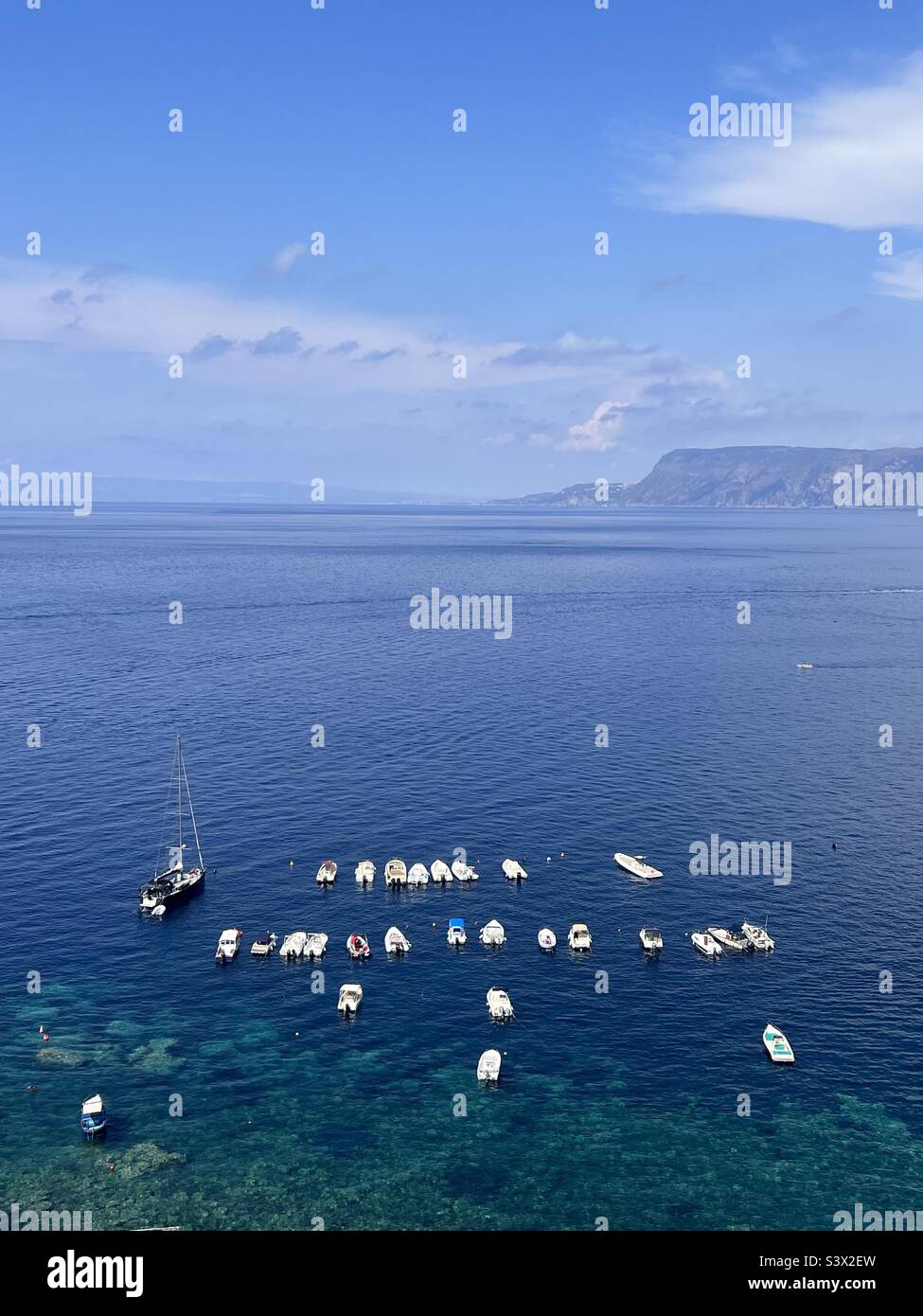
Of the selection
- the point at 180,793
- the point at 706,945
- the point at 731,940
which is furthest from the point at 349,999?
the point at 180,793

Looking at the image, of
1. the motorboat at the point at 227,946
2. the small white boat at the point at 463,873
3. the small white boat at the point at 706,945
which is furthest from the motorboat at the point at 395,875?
the small white boat at the point at 706,945

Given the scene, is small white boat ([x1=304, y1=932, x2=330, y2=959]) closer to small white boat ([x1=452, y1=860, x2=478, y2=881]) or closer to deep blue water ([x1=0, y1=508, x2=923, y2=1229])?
deep blue water ([x1=0, y1=508, x2=923, y2=1229])

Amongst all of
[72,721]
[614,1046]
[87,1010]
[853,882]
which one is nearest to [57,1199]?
[87,1010]

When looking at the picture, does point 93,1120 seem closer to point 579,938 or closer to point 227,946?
point 227,946

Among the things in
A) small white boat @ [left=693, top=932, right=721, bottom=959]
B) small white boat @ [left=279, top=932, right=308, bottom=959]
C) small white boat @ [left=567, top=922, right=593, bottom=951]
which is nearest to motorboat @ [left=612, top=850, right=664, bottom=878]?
small white boat @ [left=693, top=932, right=721, bottom=959]
